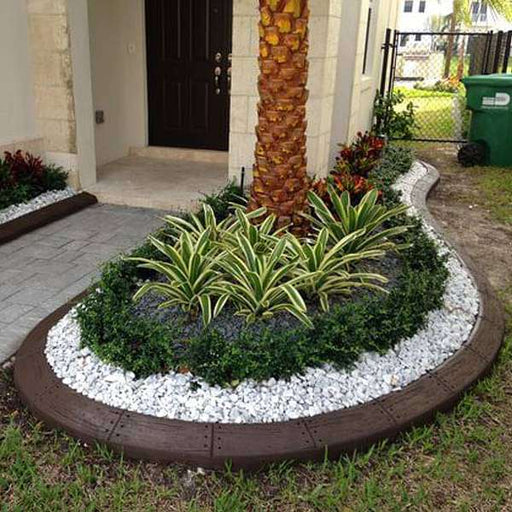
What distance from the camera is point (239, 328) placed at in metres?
3.00

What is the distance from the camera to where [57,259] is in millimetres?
4324

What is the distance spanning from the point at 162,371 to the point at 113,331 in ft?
1.06

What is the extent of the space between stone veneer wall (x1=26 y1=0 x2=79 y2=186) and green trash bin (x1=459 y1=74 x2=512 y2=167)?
17.5 ft

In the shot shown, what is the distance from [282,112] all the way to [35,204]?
280 centimetres

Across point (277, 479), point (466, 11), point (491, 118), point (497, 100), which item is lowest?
point (277, 479)

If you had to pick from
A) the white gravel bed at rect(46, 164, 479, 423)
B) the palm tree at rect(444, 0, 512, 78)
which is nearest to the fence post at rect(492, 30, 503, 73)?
the white gravel bed at rect(46, 164, 479, 423)

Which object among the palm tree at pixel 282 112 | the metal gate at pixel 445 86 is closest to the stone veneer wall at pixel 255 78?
the palm tree at pixel 282 112

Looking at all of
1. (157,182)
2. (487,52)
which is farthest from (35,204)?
(487,52)

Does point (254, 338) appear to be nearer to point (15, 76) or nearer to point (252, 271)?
point (252, 271)

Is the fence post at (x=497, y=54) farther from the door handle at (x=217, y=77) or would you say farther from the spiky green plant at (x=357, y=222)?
the spiky green plant at (x=357, y=222)

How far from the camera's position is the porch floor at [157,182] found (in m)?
5.61

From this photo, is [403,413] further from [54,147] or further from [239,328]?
[54,147]

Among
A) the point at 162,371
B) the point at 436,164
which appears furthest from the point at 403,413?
the point at 436,164

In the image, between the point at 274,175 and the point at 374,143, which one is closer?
the point at 274,175
